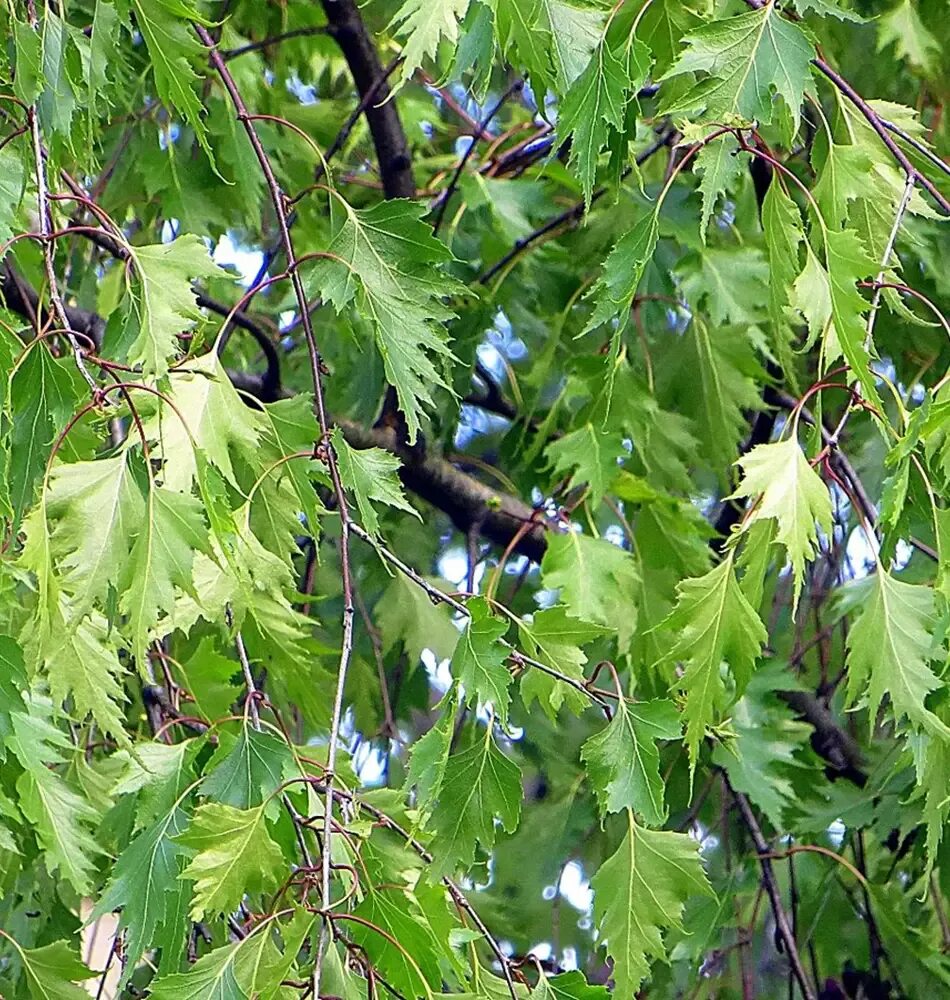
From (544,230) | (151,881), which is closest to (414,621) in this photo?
(544,230)

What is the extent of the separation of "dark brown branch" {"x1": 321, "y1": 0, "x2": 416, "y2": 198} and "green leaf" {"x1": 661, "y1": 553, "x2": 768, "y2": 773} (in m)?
0.94

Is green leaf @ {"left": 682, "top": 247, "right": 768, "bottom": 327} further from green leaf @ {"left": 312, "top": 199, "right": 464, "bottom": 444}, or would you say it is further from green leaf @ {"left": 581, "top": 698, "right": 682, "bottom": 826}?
green leaf @ {"left": 581, "top": 698, "right": 682, "bottom": 826}

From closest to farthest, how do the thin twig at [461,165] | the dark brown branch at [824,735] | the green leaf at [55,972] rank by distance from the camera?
the green leaf at [55,972]
the thin twig at [461,165]
the dark brown branch at [824,735]

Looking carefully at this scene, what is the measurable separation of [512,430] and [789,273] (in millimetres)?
1048

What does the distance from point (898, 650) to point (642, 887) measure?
0.90 ft

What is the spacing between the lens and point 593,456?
1.77 meters

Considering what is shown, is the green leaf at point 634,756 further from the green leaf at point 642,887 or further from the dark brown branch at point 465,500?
the dark brown branch at point 465,500

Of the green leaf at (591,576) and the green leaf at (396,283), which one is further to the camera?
the green leaf at (591,576)

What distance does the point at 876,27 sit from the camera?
2.16 meters

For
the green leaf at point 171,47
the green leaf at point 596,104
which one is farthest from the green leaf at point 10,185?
the green leaf at point 596,104

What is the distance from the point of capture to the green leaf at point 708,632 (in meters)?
1.21

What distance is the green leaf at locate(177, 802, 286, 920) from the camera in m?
0.97

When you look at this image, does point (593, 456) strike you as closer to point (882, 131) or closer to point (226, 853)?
point (882, 131)

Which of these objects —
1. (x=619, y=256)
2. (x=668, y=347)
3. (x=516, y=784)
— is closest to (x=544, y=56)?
(x=619, y=256)
